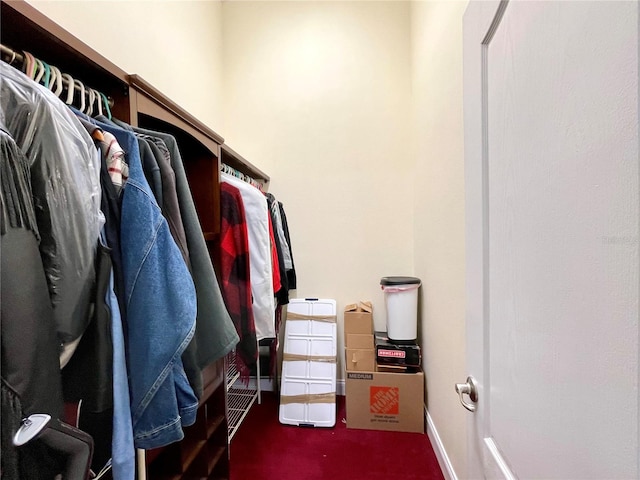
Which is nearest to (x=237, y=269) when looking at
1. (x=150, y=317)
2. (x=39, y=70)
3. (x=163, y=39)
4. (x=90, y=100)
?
(x=150, y=317)

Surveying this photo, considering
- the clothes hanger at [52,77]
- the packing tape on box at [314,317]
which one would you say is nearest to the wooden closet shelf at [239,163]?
the clothes hanger at [52,77]

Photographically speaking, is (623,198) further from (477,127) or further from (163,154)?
(163,154)

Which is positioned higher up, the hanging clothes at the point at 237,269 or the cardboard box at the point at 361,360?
the hanging clothes at the point at 237,269

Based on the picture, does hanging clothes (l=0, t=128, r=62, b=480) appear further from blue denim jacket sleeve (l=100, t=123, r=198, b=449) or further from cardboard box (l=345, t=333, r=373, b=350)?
cardboard box (l=345, t=333, r=373, b=350)

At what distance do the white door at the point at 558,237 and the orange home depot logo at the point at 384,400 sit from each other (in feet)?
4.47

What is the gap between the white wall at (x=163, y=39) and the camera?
1.25 m

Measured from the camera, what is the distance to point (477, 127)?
2.31ft

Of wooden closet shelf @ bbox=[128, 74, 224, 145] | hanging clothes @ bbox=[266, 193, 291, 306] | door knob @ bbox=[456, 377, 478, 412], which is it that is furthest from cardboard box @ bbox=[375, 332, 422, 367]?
wooden closet shelf @ bbox=[128, 74, 224, 145]

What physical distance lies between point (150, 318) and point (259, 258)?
77 centimetres

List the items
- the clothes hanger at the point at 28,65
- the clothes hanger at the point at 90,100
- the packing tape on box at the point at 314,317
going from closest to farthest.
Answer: the clothes hanger at the point at 28,65, the clothes hanger at the point at 90,100, the packing tape on box at the point at 314,317

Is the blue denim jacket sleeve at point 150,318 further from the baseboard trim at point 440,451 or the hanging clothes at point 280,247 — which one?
the baseboard trim at point 440,451

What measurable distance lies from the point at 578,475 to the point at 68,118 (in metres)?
1.06

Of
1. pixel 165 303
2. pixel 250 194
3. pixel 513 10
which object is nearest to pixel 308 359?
pixel 250 194

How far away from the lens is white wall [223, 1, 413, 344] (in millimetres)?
2379
